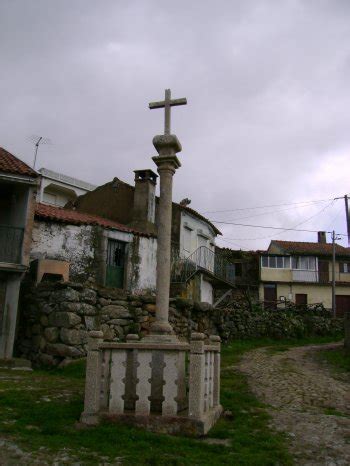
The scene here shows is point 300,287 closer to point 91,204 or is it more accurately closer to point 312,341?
point 312,341

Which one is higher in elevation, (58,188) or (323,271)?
(58,188)

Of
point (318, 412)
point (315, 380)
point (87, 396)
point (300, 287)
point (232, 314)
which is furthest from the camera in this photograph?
point (300, 287)

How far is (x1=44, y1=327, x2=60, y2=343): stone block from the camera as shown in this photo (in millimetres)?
13078

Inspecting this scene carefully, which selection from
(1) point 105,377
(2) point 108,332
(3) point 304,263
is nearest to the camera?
(1) point 105,377

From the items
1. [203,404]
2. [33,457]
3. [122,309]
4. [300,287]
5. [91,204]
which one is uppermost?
[91,204]

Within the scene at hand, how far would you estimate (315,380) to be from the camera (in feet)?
37.4

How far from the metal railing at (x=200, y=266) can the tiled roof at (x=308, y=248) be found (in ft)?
40.2

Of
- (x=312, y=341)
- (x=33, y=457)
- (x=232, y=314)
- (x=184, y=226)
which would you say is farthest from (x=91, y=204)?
(x=33, y=457)

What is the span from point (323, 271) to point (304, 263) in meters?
1.86

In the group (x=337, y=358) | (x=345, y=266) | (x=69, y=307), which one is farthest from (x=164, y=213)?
(x=345, y=266)

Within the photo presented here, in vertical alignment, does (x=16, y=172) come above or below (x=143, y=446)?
above

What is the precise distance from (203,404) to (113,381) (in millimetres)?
1248

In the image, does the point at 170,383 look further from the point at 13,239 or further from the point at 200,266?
the point at 200,266

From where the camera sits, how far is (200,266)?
26328 mm
